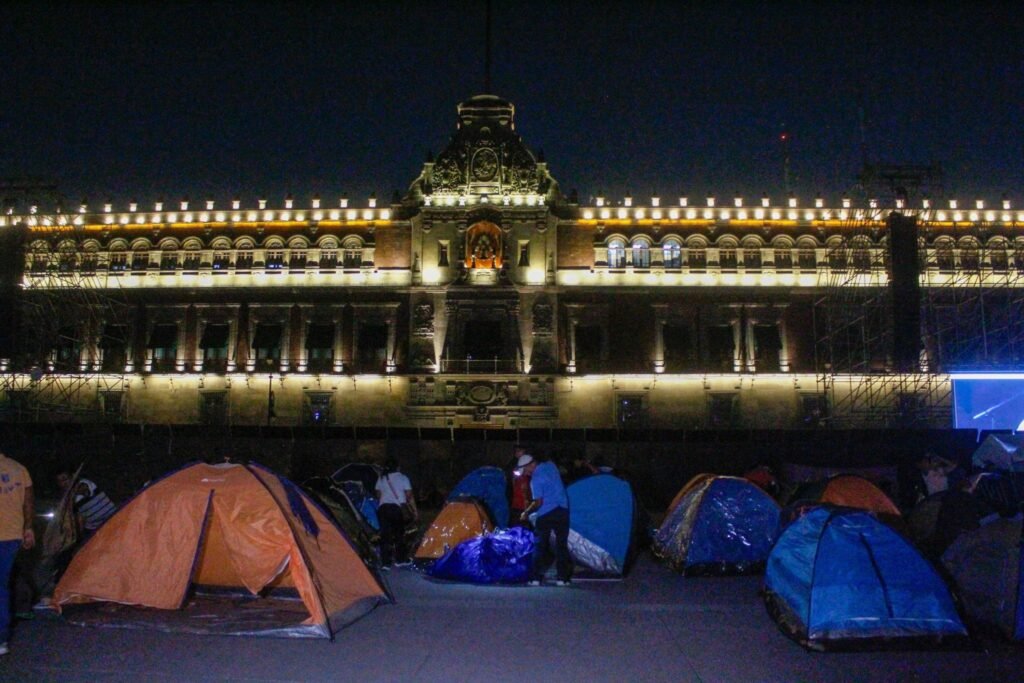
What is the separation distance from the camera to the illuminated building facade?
127ft

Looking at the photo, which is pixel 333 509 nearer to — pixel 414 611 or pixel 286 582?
pixel 286 582

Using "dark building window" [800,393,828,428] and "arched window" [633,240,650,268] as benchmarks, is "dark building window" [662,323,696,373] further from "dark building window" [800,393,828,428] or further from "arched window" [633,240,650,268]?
"dark building window" [800,393,828,428]

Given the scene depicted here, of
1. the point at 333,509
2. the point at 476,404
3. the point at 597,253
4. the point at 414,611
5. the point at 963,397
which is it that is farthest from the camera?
the point at 597,253

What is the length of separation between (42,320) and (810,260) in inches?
1469

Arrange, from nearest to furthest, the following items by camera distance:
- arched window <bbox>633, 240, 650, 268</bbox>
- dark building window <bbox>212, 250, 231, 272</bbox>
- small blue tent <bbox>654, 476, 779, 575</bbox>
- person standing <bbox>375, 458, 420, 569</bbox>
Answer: small blue tent <bbox>654, 476, 779, 575</bbox>
person standing <bbox>375, 458, 420, 569</bbox>
arched window <bbox>633, 240, 650, 268</bbox>
dark building window <bbox>212, 250, 231, 272</bbox>

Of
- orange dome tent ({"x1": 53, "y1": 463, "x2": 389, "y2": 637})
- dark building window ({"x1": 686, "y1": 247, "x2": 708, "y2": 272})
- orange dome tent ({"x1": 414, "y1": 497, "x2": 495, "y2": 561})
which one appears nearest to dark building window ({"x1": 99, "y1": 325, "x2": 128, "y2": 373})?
dark building window ({"x1": 686, "y1": 247, "x2": 708, "y2": 272})

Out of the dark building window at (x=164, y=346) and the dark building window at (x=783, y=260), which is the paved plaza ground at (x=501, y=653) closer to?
the dark building window at (x=783, y=260)

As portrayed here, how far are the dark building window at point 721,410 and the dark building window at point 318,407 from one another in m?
18.5

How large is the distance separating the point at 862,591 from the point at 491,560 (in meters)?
5.33

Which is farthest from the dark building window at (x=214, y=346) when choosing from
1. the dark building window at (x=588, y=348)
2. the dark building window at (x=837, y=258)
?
the dark building window at (x=837, y=258)

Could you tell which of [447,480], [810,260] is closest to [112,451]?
[447,480]

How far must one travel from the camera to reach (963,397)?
36.2 metres

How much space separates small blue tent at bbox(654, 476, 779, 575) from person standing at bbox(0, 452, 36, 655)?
30.4 ft

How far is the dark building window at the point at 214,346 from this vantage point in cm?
4084
